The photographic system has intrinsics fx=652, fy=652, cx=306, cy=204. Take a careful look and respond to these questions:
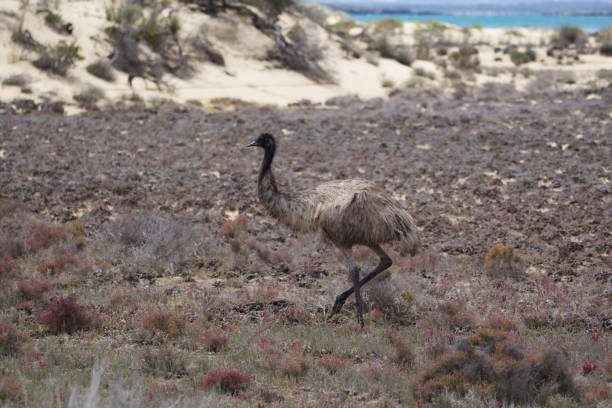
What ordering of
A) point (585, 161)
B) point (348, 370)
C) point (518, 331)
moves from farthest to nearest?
point (585, 161)
point (518, 331)
point (348, 370)

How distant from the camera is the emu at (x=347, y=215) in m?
6.95

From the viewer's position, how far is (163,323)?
21.4 ft

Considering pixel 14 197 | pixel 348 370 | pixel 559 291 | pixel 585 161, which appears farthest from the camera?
pixel 585 161

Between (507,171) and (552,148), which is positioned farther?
(552,148)

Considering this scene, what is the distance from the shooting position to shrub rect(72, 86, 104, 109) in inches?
890

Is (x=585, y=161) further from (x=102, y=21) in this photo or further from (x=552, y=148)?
(x=102, y=21)

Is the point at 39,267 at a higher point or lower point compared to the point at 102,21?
lower

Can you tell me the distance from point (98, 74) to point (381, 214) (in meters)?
22.5

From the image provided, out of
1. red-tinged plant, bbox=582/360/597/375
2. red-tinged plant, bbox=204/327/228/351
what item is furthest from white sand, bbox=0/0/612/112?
red-tinged plant, bbox=582/360/597/375

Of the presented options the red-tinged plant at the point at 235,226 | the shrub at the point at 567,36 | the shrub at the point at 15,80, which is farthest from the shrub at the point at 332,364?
the shrub at the point at 567,36

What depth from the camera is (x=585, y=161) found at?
1559cm

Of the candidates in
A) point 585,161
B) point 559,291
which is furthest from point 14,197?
point 585,161

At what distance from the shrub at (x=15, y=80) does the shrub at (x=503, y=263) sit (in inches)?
792

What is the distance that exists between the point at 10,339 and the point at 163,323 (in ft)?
4.57
